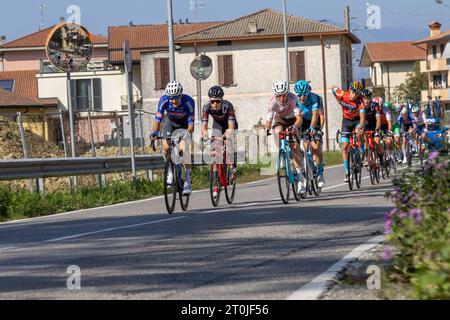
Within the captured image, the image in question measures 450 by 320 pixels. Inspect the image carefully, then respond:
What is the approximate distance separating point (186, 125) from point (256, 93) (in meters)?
54.1

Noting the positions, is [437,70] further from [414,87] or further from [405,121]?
[405,121]

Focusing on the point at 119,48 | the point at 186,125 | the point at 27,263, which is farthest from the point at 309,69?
the point at 27,263

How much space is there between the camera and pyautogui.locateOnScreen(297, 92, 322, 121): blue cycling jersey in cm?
1806

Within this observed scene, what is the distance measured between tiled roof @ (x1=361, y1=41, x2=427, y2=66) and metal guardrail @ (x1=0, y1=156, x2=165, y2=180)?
121308mm

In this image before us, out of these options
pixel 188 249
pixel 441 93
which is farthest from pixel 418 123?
pixel 441 93

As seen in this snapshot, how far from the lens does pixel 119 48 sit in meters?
91.1

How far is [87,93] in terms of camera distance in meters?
79.8

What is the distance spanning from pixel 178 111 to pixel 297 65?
2119 inches

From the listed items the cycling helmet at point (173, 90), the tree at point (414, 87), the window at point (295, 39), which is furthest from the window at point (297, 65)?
the cycling helmet at point (173, 90)

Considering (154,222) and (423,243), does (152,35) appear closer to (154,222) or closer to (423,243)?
(154,222)

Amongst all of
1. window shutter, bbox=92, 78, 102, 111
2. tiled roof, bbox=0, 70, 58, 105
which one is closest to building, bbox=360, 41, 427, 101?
tiled roof, bbox=0, 70, 58, 105

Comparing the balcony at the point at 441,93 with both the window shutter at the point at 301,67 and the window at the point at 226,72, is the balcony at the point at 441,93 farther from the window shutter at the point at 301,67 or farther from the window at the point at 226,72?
the window at the point at 226,72

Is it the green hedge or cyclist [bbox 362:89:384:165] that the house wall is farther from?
the green hedge

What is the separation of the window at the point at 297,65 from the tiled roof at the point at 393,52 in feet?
244
